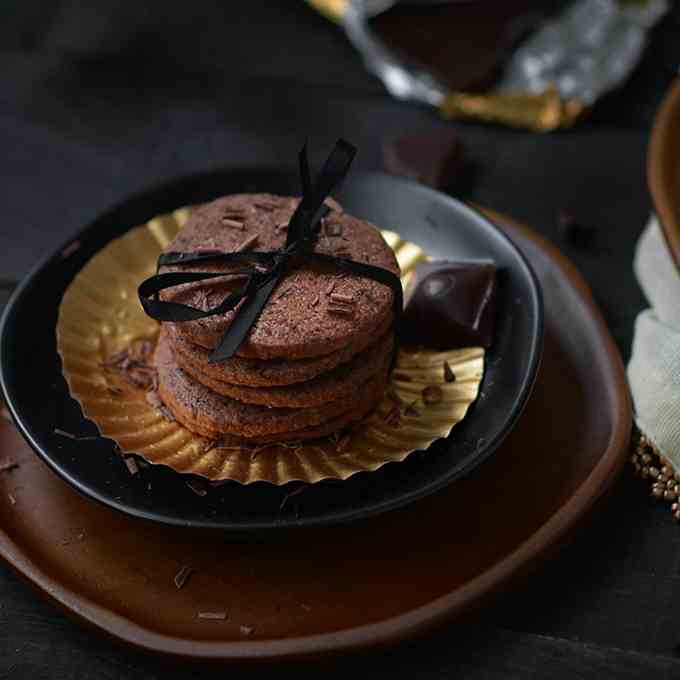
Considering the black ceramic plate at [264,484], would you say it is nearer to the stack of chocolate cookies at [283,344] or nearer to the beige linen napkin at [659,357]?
the stack of chocolate cookies at [283,344]

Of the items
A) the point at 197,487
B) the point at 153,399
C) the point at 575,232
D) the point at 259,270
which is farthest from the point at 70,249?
the point at 575,232

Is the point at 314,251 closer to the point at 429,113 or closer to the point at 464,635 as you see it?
the point at 464,635

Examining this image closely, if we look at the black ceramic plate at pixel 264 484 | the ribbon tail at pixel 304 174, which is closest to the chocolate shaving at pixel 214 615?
the black ceramic plate at pixel 264 484

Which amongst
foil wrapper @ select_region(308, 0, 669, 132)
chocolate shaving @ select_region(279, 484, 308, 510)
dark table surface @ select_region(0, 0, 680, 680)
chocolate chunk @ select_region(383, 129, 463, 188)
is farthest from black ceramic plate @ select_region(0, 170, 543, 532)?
foil wrapper @ select_region(308, 0, 669, 132)

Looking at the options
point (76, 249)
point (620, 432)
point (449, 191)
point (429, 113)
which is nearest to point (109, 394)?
point (76, 249)

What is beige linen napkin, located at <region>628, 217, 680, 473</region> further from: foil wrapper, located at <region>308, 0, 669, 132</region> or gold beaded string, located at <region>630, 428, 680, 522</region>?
foil wrapper, located at <region>308, 0, 669, 132</region>
